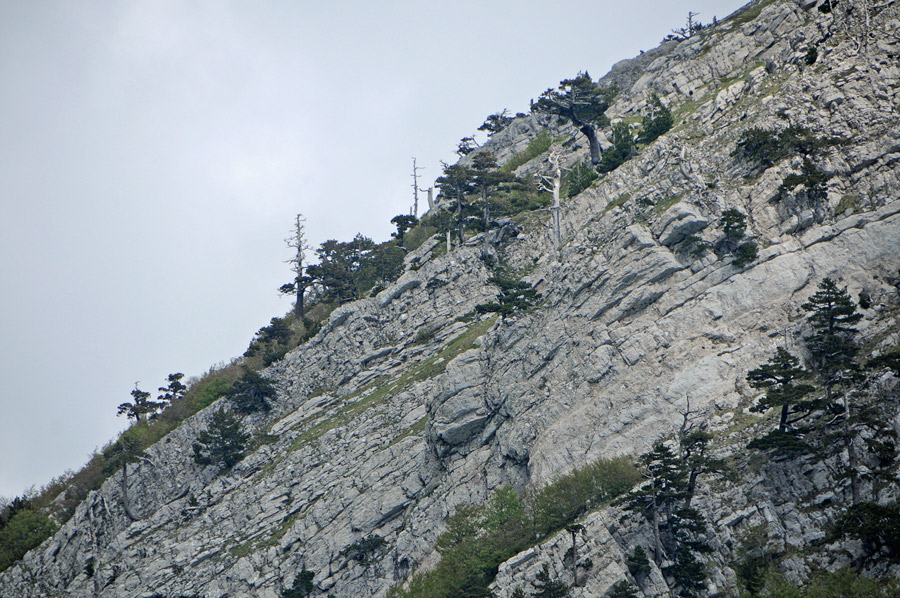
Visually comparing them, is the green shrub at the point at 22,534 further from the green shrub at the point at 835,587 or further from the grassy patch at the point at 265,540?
the green shrub at the point at 835,587

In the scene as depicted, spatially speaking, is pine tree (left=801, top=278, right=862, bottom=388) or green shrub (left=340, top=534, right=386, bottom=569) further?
green shrub (left=340, top=534, right=386, bottom=569)

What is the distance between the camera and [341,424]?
6019 centimetres

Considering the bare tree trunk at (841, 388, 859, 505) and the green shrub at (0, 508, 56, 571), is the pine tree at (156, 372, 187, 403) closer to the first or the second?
the green shrub at (0, 508, 56, 571)

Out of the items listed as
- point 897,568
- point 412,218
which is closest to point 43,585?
point 412,218

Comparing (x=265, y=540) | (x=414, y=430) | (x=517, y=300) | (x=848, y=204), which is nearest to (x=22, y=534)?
(x=265, y=540)

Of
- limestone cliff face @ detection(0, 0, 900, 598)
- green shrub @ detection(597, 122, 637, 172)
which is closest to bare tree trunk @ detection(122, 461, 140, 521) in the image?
limestone cliff face @ detection(0, 0, 900, 598)

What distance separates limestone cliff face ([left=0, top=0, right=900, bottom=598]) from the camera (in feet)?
132

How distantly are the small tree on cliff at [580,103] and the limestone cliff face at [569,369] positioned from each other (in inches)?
355

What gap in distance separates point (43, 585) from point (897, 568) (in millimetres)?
66242

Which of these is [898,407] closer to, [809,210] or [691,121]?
→ [809,210]

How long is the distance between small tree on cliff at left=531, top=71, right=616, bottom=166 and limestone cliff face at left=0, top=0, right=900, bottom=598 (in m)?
9.03

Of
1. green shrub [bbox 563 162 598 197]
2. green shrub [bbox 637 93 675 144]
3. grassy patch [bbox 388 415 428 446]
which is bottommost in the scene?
grassy patch [bbox 388 415 428 446]

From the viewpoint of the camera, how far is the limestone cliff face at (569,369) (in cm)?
4034

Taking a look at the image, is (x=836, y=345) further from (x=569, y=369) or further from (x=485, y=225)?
(x=485, y=225)
